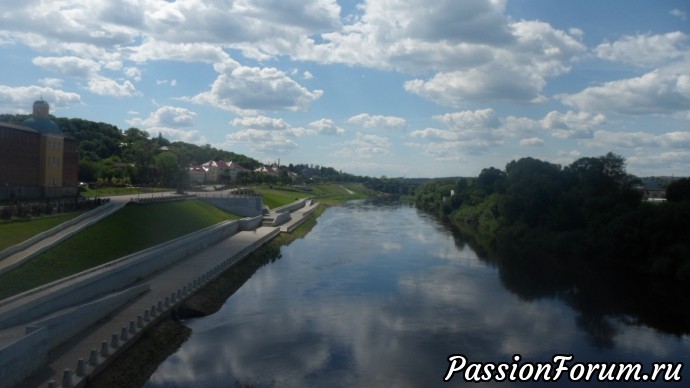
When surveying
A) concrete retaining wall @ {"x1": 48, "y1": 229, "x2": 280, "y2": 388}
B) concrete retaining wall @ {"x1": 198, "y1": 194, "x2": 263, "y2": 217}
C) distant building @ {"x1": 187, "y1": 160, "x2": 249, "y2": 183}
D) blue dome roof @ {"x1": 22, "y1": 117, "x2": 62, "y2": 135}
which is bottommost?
concrete retaining wall @ {"x1": 48, "y1": 229, "x2": 280, "y2": 388}

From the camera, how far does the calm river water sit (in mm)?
13703

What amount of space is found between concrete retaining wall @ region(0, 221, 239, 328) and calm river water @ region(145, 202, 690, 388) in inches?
113

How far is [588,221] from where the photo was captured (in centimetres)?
3547

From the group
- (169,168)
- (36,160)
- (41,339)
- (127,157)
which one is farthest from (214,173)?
Answer: (41,339)

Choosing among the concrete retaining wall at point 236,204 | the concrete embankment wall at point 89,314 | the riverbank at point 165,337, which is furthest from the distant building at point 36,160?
the concrete retaining wall at point 236,204

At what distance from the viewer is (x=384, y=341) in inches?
636

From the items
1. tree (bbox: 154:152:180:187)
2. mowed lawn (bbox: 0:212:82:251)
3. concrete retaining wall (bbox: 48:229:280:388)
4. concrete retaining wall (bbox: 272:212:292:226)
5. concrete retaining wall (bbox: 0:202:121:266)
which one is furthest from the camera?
tree (bbox: 154:152:180:187)

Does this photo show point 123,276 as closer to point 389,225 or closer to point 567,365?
point 567,365

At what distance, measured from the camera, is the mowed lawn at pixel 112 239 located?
15578 millimetres

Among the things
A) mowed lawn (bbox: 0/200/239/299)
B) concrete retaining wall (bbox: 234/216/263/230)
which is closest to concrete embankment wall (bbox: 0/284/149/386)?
mowed lawn (bbox: 0/200/239/299)

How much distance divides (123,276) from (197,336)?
13.9ft

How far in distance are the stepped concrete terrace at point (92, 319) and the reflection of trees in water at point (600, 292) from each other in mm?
12182

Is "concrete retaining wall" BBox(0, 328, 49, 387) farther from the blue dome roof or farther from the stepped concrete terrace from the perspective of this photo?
the blue dome roof

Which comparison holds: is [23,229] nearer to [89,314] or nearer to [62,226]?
[62,226]
